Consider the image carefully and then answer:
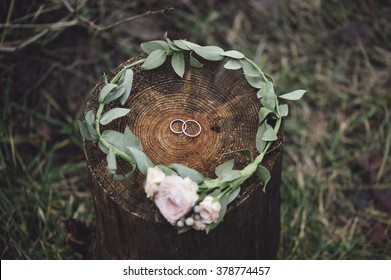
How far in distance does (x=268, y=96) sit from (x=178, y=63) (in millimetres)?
258

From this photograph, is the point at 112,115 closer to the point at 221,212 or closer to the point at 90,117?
the point at 90,117

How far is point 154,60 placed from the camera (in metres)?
1.37

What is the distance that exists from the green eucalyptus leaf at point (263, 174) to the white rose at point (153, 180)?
0.77 feet

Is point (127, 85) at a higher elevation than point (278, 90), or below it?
higher

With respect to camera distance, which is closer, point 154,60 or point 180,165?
point 180,165

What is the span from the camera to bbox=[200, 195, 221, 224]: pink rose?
3.76ft

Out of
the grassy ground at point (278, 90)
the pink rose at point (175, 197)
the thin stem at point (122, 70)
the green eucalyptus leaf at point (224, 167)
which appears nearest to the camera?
the pink rose at point (175, 197)

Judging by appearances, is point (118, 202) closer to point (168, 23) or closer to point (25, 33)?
point (25, 33)

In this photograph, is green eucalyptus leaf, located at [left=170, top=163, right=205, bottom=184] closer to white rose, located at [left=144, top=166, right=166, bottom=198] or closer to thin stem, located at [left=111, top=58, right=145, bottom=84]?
white rose, located at [left=144, top=166, right=166, bottom=198]

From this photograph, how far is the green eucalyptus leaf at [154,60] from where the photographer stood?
1371 mm

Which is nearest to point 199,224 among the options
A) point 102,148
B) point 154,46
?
point 102,148

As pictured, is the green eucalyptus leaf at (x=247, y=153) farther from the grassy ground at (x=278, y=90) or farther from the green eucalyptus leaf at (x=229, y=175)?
the grassy ground at (x=278, y=90)

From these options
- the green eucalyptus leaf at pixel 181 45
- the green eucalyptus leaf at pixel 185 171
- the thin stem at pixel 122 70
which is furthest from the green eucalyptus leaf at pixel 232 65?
the green eucalyptus leaf at pixel 185 171

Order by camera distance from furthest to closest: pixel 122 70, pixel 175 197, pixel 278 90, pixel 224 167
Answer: pixel 278 90 → pixel 122 70 → pixel 224 167 → pixel 175 197
